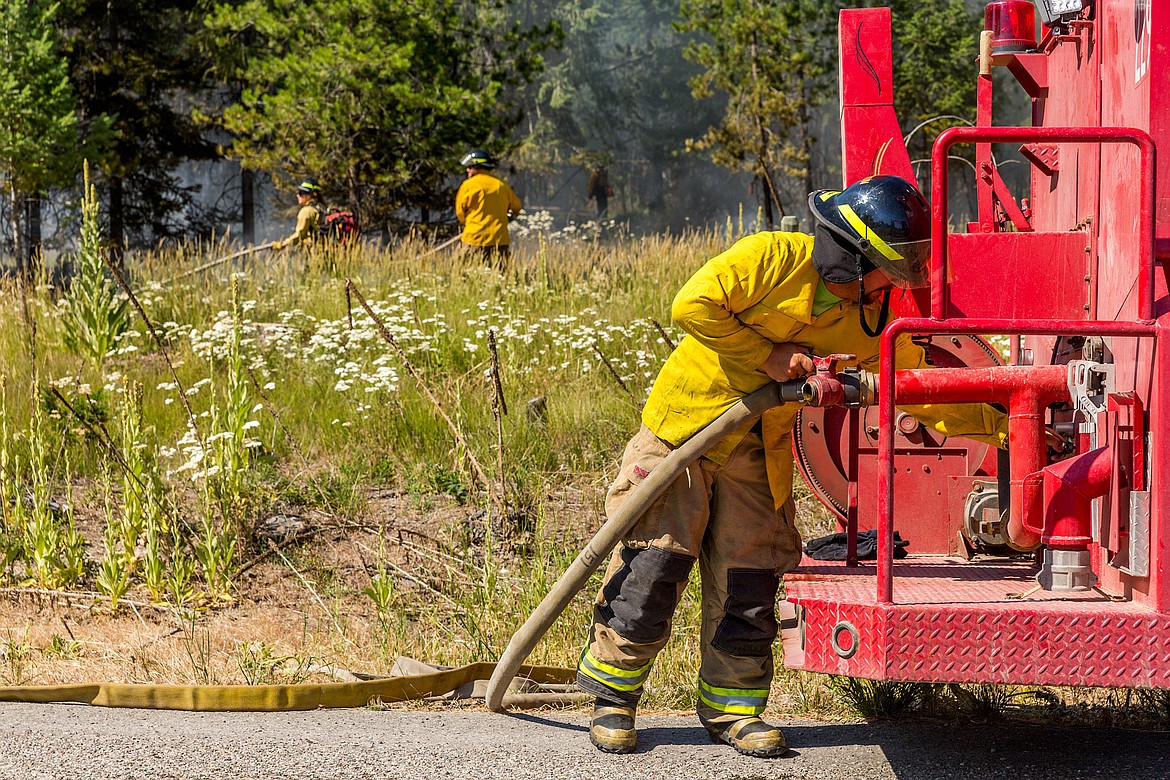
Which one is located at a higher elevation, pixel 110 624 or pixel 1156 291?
pixel 1156 291

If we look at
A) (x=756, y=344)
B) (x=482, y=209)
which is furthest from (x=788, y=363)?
(x=482, y=209)

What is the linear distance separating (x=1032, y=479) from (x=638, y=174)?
51.3 m

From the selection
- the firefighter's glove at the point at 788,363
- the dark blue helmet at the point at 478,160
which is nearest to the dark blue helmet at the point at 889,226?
the firefighter's glove at the point at 788,363

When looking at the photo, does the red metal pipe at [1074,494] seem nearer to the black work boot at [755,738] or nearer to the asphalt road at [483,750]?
the asphalt road at [483,750]

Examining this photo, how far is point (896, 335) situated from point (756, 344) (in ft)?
→ 2.26

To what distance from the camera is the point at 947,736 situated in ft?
12.7

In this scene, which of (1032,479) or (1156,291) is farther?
(1032,479)

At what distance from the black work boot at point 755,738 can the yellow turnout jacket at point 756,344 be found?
666mm

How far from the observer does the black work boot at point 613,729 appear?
12.1 feet

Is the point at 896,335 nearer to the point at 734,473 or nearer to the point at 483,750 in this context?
the point at 734,473

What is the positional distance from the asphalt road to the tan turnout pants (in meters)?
0.22

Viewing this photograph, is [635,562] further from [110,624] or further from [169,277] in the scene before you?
[169,277]

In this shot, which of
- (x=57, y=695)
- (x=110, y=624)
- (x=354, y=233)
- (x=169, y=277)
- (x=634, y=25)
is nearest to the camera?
(x=57, y=695)

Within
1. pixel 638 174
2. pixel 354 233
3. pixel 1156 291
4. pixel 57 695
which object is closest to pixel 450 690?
pixel 57 695
